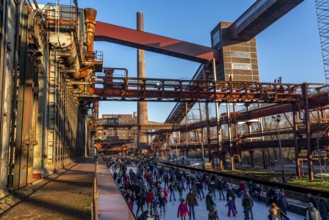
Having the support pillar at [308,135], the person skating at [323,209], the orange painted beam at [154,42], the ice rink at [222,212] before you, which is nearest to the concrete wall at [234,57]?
the orange painted beam at [154,42]

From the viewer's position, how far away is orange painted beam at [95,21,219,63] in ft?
133

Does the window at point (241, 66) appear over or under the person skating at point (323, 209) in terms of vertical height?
over

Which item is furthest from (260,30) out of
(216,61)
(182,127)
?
(182,127)

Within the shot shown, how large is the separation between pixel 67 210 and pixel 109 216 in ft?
3.84

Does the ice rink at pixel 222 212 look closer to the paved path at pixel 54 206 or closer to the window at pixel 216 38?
the paved path at pixel 54 206

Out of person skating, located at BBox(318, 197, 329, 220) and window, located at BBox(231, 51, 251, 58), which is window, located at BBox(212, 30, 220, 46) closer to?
window, located at BBox(231, 51, 251, 58)

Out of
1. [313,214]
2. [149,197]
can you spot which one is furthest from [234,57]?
[313,214]

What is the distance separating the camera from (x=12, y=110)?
26.2ft

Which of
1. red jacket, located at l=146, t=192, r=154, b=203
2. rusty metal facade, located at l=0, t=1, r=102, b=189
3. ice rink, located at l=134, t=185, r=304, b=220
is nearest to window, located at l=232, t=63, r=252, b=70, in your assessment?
ice rink, located at l=134, t=185, r=304, b=220

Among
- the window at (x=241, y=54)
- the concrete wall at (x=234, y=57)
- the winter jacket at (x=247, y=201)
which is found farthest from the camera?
the window at (x=241, y=54)

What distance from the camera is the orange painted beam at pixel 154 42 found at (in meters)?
40.5

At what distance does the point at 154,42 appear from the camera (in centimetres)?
4088

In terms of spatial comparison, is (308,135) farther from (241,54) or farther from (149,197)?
(241,54)

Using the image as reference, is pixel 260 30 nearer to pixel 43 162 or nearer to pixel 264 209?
pixel 264 209
